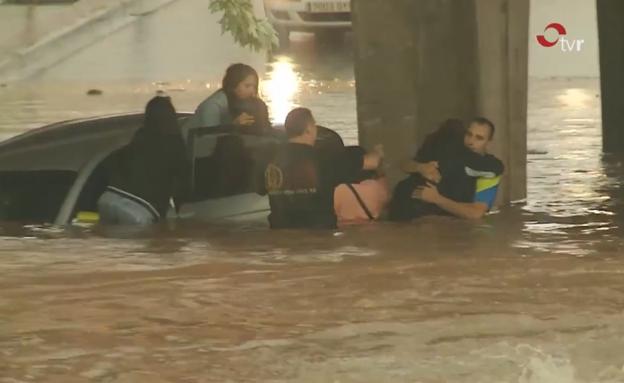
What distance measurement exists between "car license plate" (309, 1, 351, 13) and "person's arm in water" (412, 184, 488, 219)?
17453mm

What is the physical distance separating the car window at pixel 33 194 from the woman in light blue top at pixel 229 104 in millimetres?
894

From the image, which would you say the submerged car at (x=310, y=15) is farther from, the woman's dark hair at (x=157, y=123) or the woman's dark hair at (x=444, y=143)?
the woman's dark hair at (x=157, y=123)

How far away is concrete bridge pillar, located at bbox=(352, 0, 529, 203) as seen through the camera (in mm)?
11672

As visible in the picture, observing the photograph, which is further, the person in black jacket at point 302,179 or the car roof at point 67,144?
the car roof at point 67,144

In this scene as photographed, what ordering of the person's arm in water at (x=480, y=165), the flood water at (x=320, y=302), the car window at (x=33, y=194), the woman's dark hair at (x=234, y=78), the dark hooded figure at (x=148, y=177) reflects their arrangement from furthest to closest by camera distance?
the woman's dark hair at (x=234, y=78), the person's arm in water at (x=480, y=165), the car window at (x=33, y=194), the dark hooded figure at (x=148, y=177), the flood water at (x=320, y=302)

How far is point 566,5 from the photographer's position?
1106 inches

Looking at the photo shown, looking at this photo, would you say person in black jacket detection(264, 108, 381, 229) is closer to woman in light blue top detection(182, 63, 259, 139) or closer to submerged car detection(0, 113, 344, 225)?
submerged car detection(0, 113, 344, 225)

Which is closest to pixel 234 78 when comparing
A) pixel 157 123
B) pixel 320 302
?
pixel 157 123

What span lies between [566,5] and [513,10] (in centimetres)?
1670

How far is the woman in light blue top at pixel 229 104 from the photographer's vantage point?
9.45m

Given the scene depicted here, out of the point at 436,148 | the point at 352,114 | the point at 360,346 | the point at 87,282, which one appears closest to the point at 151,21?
the point at 352,114

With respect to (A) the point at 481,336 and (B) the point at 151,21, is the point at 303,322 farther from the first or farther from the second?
(B) the point at 151,21

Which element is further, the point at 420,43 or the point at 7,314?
the point at 420,43

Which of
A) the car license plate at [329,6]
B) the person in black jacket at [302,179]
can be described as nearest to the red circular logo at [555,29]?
the car license plate at [329,6]
